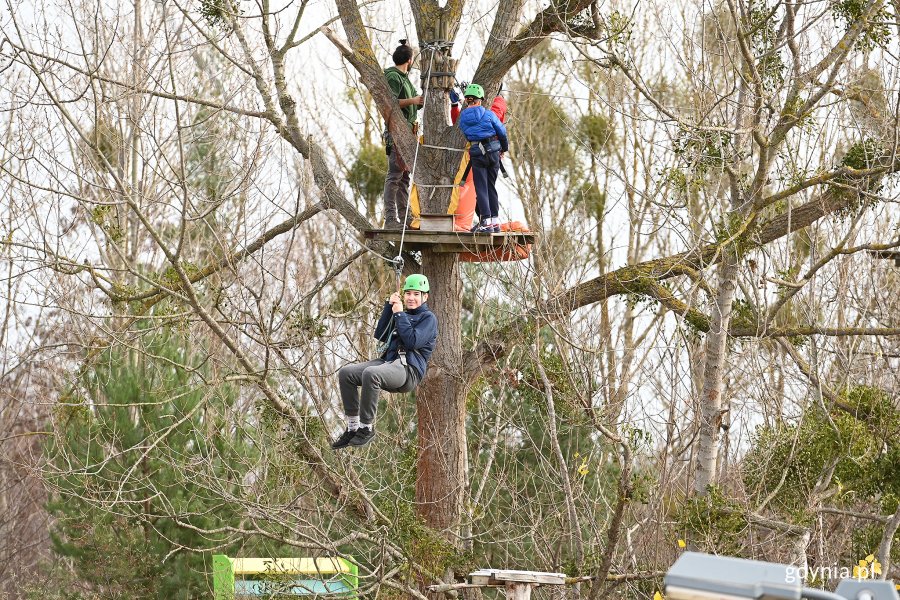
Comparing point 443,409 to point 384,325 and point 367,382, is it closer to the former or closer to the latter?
point 384,325

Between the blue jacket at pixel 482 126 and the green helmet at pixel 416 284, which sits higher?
the blue jacket at pixel 482 126

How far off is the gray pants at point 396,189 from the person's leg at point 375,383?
129 inches

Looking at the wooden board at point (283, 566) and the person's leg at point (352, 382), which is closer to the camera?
the person's leg at point (352, 382)

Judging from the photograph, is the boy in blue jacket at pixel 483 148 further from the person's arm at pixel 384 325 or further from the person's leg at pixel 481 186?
the person's arm at pixel 384 325

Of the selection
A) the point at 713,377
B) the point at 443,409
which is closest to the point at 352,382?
the point at 443,409

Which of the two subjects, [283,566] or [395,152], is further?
[395,152]

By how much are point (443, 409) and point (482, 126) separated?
3037 mm

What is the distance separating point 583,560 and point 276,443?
2.93 meters

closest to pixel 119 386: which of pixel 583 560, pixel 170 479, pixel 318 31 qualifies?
pixel 170 479

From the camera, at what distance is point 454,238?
10.4m

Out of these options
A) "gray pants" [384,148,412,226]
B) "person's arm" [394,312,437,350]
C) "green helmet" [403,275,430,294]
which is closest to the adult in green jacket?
"gray pants" [384,148,412,226]

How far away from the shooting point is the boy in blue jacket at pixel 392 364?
8.40 metres

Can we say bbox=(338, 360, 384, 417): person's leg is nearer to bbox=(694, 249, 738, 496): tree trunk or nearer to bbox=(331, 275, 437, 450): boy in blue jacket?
bbox=(331, 275, 437, 450): boy in blue jacket

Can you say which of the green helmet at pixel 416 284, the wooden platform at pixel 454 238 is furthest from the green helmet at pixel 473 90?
the green helmet at pixel 416 284
